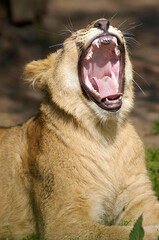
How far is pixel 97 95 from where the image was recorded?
4238 mm

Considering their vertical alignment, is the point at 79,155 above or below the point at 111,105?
below

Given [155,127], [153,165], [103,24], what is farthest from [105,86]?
[155,127]

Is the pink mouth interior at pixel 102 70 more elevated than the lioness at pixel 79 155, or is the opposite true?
the pink mouth interior at pixel 102 70

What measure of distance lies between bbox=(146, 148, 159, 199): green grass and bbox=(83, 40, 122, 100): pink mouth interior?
3.77 ft

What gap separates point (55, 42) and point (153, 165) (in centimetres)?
573

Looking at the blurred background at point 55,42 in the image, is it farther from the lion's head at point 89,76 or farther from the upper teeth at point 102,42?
the upper teeth at point 102,42

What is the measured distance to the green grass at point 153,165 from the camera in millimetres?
5159

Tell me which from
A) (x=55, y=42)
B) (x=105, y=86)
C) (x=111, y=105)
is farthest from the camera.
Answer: (x=55, y=42)

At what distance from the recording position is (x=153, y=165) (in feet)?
18.1

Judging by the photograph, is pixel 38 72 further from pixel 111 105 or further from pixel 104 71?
pixel 111 105

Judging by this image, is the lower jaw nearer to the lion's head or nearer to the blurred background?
the lion's head

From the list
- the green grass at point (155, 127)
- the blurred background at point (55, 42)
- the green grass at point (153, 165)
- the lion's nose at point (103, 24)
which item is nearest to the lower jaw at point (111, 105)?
the lion's nose at point (103, 24)

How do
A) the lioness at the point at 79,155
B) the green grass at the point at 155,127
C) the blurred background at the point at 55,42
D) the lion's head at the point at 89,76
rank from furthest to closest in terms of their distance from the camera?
the blurred background at the point at 55,42, the green grass at the point at 155,127, the lion's head at the point at 89,76, the lioness at the point at 79,155

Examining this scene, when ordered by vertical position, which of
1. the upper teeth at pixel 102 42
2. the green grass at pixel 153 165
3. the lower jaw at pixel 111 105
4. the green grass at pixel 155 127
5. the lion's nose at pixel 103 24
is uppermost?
the lion's nose at pixel 103 24
